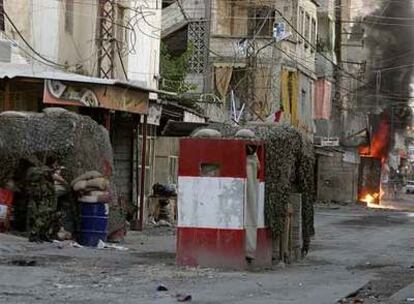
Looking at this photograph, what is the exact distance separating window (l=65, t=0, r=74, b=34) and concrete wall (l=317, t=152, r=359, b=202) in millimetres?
30650

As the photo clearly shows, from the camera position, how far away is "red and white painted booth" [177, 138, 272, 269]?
44.4ft

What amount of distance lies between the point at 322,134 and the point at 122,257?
3593cm

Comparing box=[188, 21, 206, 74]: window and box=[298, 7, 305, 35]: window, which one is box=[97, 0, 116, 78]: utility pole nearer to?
box=[188, 21, 206, 74]: window

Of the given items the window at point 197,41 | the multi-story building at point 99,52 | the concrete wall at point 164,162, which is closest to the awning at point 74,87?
the multi-story building at point 99,52

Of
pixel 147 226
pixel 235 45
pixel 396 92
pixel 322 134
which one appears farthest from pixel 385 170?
pixel 147 226

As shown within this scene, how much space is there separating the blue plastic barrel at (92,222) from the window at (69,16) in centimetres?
691

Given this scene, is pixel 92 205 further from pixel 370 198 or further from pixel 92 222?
pixel 370 198

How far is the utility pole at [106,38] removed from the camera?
22906 millimetres

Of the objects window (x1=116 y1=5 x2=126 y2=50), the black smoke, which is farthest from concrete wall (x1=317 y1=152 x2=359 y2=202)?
window (x1=116 y1=5 x2=126 y2=50)

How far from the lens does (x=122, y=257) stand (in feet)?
49.2

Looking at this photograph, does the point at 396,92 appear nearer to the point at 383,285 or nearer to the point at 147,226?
the point at 147,226

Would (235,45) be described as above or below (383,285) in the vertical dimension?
above

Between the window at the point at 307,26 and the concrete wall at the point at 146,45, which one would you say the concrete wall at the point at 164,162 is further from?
the window at the point at 307,26

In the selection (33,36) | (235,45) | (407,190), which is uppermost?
(235,45)
